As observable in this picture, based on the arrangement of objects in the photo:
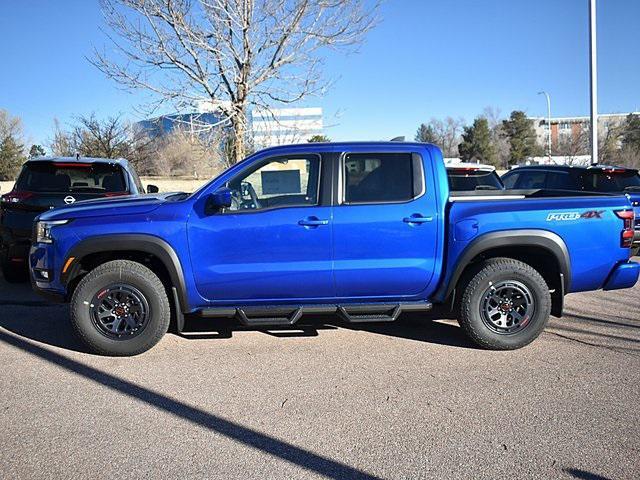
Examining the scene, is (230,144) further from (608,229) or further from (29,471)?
(29,471)

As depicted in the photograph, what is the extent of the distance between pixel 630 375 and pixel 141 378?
402 centimetres

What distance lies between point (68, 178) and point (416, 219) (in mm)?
5015

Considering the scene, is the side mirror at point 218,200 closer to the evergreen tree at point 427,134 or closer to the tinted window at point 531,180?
the tinted window at point 531,180

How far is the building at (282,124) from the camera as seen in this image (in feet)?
47.0

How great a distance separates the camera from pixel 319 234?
4.77 metres


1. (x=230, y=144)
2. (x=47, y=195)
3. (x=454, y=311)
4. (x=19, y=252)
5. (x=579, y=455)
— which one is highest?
(x=230, y=144)

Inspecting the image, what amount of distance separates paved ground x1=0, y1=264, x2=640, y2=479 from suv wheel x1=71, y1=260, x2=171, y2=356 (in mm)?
187

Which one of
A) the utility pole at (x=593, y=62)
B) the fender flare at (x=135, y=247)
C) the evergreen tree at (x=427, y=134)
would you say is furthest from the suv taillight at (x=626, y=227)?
the evergreen tree at (x=427, y=134)

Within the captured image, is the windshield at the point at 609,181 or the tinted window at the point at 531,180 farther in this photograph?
the tinted window at the point at 531,180

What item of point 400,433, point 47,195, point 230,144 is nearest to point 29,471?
point 400,433

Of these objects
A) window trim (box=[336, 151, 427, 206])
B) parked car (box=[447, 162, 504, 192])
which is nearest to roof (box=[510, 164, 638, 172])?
parked car (box=[447, 162, 504, 192])

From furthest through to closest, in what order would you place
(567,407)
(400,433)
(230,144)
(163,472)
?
(230,144) → (567,407) → (400,433) → (163,472)

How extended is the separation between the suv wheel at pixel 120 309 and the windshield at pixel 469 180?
6.24 metres

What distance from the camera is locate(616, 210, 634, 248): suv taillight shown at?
4938 mm
